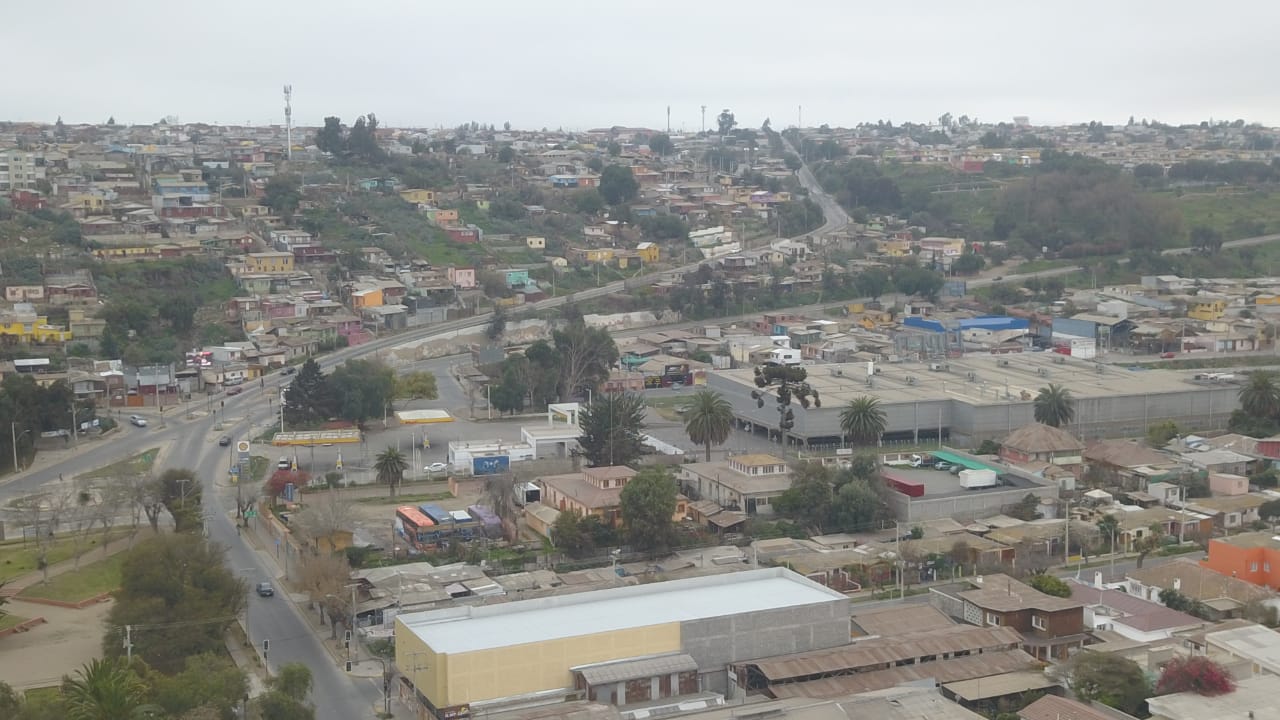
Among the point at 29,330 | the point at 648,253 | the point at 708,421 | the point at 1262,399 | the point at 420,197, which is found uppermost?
the point at 420,197

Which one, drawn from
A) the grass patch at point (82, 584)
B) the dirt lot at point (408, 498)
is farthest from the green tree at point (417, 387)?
the grass patch at point (82, 584)

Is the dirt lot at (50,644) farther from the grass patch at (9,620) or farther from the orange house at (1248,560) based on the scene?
the orange house at (1248,560)

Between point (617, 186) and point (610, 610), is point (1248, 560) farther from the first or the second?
point (617, 186)

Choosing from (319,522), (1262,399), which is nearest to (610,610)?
(319,522)

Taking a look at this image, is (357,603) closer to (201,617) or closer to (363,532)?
(201,617)

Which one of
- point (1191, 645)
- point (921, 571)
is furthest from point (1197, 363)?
point (1191, 645)

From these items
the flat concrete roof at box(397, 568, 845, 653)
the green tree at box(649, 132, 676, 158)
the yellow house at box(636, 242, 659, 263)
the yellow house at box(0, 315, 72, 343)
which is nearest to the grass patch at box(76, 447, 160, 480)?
the yellow house at box(0, 315, 72, 343)
